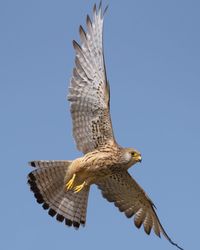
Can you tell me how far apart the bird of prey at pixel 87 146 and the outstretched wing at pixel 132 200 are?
0.41 m

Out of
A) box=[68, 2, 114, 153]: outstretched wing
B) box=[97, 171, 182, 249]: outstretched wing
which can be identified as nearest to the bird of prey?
box=[68, 2, 114, 153]: outstretched wing

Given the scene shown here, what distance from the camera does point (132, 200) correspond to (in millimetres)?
19781

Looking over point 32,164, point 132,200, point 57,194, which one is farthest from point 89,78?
point 132,200

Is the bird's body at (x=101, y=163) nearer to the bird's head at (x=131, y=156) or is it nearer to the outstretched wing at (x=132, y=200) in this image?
the bird's head at (x=131, y=156)

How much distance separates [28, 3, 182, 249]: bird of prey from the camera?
58.9 feet

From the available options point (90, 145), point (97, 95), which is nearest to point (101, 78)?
point (97, 95)

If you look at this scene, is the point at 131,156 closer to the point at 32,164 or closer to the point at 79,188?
the point at 79,188

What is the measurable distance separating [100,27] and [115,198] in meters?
4.27

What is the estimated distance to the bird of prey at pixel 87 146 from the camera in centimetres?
1795

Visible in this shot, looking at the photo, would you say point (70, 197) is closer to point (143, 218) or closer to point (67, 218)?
point (67, 218)

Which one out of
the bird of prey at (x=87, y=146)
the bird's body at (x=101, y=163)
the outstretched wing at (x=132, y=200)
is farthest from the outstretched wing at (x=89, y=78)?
the outstretched wing at (x=132, y=200)

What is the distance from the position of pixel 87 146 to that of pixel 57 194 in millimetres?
1405

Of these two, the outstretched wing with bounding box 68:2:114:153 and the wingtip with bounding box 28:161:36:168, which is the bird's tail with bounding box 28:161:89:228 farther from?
the outstretched wing with bounding box 68:2:114:153

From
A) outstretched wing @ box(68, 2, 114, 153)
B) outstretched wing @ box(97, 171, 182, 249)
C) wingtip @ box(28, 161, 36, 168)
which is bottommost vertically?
outstretched wing @ box(97, 171, 182, 249)
